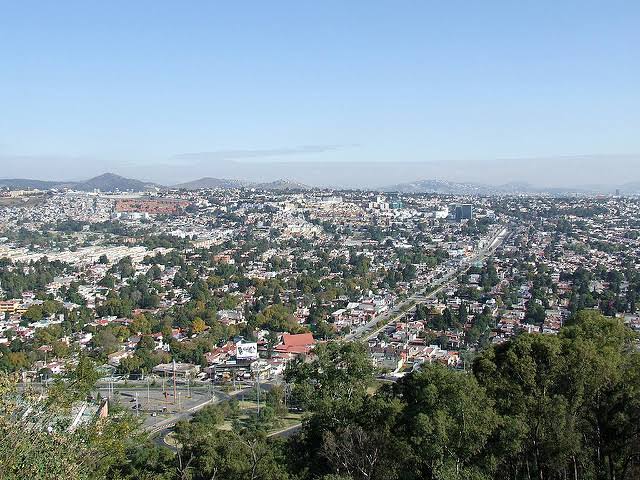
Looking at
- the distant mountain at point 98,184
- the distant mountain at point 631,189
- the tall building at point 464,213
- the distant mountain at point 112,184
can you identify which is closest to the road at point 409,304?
the tall building at point 464,213

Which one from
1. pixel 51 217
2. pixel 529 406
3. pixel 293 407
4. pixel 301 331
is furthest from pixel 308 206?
pixel 529 406

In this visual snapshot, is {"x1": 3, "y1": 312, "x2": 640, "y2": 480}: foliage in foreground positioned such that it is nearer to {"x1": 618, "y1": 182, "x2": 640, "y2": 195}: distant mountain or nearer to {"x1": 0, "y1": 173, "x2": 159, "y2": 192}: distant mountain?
{"x1": 0, "y1": 173, "x2": 159, "y2": 192}: distant mountain

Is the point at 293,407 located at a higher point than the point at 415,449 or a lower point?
lower

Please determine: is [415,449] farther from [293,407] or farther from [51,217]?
[51,217]

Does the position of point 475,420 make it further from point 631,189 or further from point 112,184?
point 631,189

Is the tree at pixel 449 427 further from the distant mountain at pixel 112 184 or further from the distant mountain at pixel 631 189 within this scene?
the distant mountain at pixel 631 189

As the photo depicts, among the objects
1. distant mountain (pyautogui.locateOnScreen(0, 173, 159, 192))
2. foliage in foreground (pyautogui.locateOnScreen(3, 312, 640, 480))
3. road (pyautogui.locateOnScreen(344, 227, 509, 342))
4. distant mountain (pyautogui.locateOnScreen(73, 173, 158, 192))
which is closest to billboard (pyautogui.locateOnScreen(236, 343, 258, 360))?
road (pyautogui.locateOnScreen(344, 227, 509, 342))
